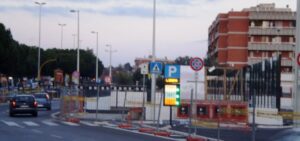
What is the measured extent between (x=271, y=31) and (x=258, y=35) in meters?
1.93

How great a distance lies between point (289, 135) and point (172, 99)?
2086 cm

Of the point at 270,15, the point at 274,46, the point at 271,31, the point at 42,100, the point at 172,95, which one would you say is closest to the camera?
the point at 172,95

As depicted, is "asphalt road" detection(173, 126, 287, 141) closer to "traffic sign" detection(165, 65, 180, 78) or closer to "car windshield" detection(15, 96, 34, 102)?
"traffic sign" detection(165, 65, 180, 78)

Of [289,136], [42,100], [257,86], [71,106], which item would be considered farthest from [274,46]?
[289,136]

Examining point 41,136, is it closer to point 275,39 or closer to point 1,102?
point 1,102

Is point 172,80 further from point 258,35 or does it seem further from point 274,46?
point 258,35

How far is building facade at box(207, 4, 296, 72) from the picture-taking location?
80312 millimetres

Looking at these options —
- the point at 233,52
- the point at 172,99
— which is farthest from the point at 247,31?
the point at 172,99

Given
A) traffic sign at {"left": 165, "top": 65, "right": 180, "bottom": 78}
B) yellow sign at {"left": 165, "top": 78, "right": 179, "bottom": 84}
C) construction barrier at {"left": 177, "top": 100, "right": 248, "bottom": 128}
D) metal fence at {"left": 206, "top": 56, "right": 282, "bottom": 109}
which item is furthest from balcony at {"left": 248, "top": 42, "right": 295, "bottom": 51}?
yellow sign at {"left": 165, "top": 78, "right": 179, "bottom": 84}

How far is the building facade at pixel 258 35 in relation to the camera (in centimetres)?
8031

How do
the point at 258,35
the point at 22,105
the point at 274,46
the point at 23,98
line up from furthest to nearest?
the point at 258,35
the point at 274,46
the point at 23,98
the point at 22,105

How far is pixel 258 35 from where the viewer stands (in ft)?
269

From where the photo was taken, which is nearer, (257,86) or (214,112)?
(214,112)

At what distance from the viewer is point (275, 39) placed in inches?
3199
